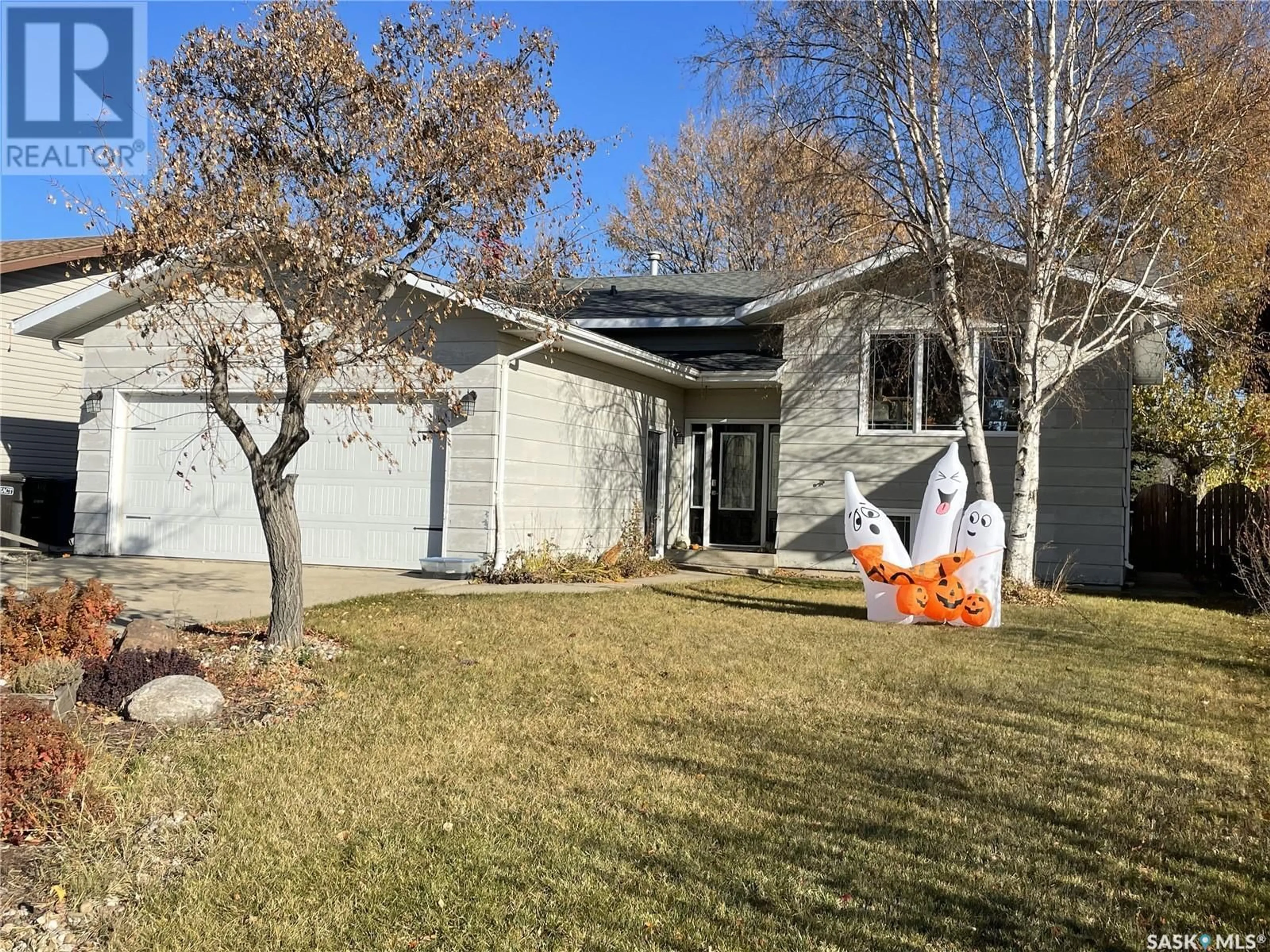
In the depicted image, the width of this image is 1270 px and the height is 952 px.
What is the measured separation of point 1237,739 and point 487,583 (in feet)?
26.9

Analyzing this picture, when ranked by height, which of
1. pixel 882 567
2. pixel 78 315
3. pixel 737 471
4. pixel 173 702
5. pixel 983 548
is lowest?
pixel 173 702

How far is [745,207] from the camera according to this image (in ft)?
48.5

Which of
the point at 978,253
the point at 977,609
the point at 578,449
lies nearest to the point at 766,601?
the point at 977,609

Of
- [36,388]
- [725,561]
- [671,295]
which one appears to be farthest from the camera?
[671,295]

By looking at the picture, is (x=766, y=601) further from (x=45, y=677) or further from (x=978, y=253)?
(x=45, y=677)

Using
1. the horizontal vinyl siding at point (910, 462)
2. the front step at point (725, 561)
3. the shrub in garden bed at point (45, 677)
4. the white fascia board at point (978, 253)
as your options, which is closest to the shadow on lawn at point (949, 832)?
the shrub in garden bed at point (45, 677)

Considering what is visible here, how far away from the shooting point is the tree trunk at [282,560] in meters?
7.41

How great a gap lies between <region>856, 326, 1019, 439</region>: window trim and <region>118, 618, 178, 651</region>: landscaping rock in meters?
10.4

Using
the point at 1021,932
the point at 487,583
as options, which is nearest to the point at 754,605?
the point at 487,583

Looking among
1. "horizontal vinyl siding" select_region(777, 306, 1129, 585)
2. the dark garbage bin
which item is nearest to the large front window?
"horizontal vinyl siding" select_region(777, 306, 1129, 585)

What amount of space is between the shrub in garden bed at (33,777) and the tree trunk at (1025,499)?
10557mm

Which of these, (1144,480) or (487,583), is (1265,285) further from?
(1144,480)

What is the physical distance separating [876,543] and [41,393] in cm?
1512

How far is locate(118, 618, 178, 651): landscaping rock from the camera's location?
6676 mm
